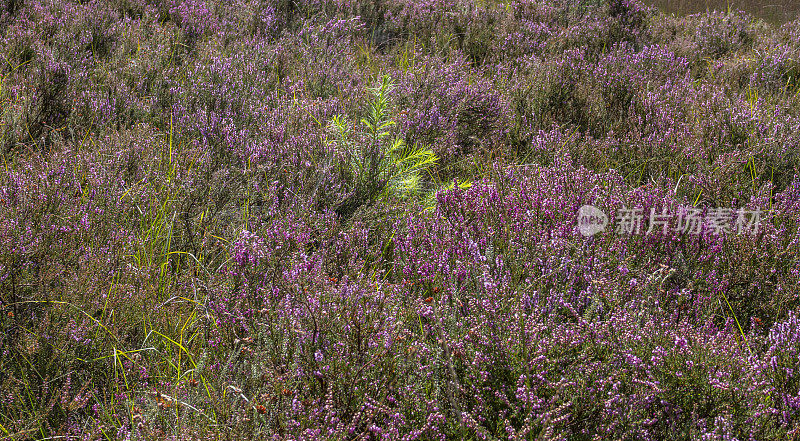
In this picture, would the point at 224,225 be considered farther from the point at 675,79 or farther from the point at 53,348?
the point at 675,79

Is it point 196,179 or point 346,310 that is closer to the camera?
point 346,310

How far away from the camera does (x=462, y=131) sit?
3.72 m

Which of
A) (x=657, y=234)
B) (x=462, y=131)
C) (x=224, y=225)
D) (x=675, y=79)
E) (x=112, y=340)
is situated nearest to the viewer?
(x=112, y=340)

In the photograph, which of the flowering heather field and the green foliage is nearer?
the flowering heather field

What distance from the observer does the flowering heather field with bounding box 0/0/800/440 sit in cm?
161

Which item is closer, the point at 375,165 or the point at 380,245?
the point at 380,245

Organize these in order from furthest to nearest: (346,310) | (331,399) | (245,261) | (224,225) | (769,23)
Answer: (769,23)
(224,225)
(245,261)
(346,310)
(331,399)

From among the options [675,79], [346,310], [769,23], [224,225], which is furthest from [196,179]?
[769,23]

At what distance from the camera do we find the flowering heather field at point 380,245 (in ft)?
5.28

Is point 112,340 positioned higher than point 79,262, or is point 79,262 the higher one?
point 79,262

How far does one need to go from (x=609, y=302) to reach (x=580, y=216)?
590 mm

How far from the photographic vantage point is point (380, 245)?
253 cm

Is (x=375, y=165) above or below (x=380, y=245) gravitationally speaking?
above

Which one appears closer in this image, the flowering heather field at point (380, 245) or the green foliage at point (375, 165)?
the flowering heather field at point (380, 245)
